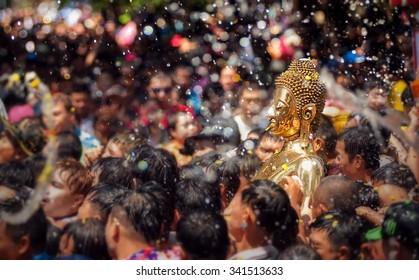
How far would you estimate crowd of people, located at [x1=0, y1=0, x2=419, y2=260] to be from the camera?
3.04 m

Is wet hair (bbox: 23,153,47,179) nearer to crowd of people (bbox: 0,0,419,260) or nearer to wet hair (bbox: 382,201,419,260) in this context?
crowd of people (bbox: 0,0,419,260)

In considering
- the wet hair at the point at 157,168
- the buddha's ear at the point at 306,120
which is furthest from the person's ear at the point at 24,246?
the buddha's ear at the point at 306,120

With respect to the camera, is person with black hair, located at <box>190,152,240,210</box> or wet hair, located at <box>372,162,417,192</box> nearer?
→ wet hair, located at <box>372,162,417,192</box>

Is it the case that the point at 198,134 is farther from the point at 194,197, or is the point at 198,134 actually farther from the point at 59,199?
the point at 59,199

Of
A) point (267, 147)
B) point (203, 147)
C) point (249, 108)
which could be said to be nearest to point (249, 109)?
point (249, 108)

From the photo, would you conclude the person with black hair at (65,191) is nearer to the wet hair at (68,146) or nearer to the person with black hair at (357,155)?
the wet hair at (68,146)

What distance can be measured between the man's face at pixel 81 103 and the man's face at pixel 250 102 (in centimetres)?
77

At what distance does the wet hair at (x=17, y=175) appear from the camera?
3268 millimetres

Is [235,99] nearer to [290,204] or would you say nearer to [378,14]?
[378,14]

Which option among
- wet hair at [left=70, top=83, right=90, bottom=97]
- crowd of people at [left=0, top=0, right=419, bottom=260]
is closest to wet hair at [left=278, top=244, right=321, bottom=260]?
crowd of people at [left=0, top=0, right=419, bottom=260]

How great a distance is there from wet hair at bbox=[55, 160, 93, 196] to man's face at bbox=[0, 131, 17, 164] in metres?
0.20

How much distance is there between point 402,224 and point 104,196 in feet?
3.48

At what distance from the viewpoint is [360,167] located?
3689mm
